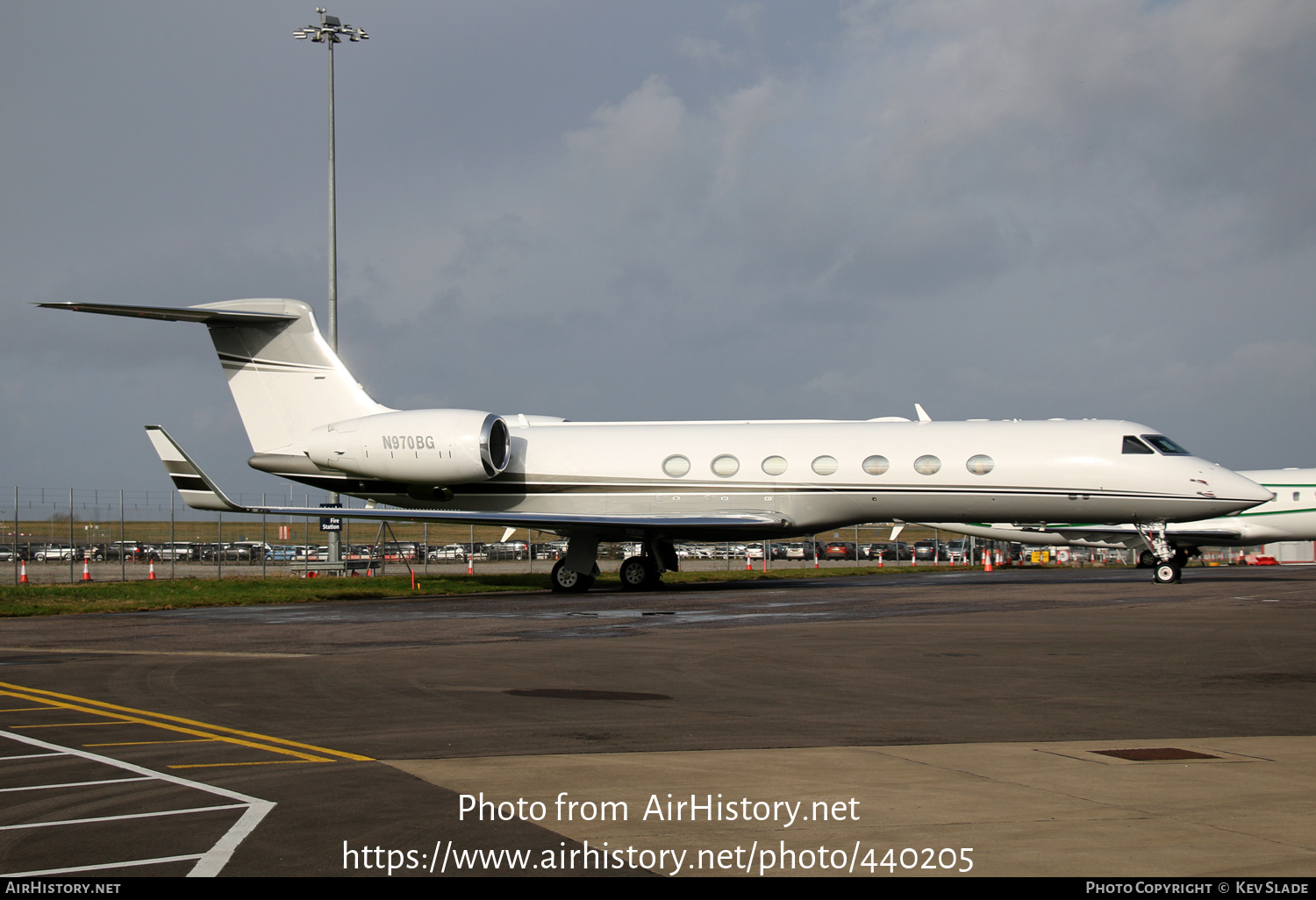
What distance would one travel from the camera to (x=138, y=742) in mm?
7617

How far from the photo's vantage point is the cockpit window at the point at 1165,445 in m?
24.7

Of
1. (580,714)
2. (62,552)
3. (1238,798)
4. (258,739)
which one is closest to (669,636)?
(580,714)

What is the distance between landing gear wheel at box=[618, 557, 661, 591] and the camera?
1081 inches

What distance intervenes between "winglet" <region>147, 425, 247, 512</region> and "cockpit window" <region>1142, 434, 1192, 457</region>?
19180mm

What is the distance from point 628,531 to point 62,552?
44.7m

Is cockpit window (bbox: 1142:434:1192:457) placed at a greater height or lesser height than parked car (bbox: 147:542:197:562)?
greater

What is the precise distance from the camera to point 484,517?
2622 centimetres

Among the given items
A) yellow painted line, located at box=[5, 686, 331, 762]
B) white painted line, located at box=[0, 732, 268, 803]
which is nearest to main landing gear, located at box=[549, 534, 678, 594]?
yellow painted line, located at box=[5, 686, 331, 762]

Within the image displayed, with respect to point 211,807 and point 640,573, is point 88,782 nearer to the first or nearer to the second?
point 211,807

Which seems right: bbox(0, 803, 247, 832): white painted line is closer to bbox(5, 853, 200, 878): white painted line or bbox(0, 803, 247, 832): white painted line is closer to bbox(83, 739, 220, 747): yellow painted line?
bbox(5, 853, 200, 878): white painted line

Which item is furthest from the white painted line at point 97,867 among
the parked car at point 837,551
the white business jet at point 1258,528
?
the parked car at point 837,551

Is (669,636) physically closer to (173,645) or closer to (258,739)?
(173,645)

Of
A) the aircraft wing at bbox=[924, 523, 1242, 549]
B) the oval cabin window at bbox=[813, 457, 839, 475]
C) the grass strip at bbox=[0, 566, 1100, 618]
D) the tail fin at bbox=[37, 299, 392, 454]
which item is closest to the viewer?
the grass strip at bbox=[0, 566, 1100, 618]

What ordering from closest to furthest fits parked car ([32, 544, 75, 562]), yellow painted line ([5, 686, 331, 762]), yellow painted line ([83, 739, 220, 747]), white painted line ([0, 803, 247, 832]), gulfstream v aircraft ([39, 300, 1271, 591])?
white painted line ([0, 803, 247, 832]) < yellow painted line ([5, 686, 331, 762]) < yellow painted line ([83, 739, 220, 747]) < gulfstream v aircraft ([39, 300, 1271, 591]) < parked car ([32, 544, 75, 562])
